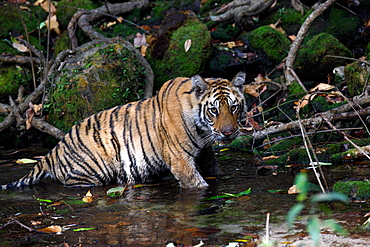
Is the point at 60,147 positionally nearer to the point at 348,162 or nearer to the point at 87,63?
the point at 87,63

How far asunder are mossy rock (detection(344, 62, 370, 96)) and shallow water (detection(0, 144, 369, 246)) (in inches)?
93.2

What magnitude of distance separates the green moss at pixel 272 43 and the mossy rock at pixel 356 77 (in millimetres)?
2106

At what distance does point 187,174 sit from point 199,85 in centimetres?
114

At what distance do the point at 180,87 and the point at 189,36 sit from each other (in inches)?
157

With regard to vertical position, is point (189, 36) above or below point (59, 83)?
above

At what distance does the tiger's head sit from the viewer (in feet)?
18.8

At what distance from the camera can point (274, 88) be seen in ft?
30.4

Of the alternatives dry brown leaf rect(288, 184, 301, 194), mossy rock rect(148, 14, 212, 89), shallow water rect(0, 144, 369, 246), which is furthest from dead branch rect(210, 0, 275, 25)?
dry brown leaf rect(288, 184, 301, 194)

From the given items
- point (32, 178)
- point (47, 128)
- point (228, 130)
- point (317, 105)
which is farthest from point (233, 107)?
point (47, 128)

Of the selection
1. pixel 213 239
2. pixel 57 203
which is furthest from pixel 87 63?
pixel 213 239

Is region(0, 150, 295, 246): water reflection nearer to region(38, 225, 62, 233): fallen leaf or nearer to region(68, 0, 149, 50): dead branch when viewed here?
region(38, 225, 62, 233): fallen leaf

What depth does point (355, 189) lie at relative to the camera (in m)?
4.93

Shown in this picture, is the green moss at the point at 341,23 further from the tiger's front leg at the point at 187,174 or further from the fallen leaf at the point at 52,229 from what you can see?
the fallen leaf at the point at 52,229

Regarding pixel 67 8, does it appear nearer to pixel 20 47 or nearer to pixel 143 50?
pixel 20 47
